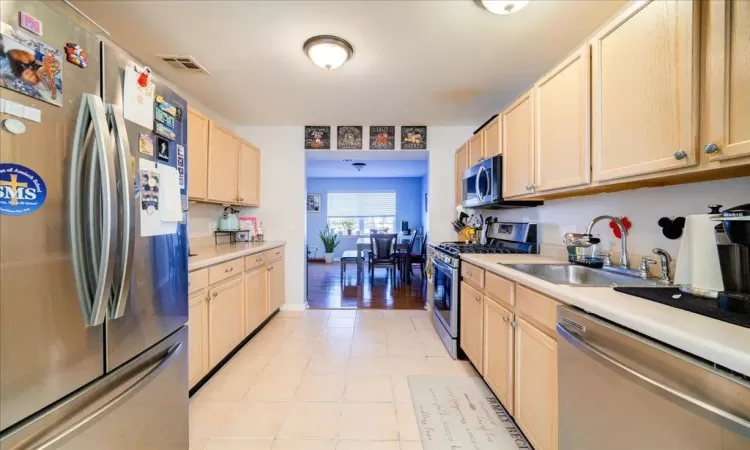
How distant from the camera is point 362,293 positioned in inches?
180

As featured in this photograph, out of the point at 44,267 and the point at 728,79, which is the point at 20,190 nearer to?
the point at 44,267

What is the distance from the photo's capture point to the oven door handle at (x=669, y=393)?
591 millimetres

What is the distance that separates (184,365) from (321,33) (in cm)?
203

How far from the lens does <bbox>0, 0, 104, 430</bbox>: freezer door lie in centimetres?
69

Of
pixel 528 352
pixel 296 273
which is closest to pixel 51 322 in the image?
pixel 528 352

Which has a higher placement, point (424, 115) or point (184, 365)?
point (424, 115)

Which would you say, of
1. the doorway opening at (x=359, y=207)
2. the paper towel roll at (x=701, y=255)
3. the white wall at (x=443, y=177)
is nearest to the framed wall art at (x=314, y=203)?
the doorway opening at (x=359, y=207)

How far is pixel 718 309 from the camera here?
854mm

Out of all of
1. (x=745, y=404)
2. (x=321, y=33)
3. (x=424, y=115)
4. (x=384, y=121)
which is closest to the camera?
(x=745, y=404)

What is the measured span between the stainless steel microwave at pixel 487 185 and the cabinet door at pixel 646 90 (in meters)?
0.96

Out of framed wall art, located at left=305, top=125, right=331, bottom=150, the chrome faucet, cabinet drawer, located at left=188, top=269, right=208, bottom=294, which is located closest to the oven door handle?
the chrome faucet

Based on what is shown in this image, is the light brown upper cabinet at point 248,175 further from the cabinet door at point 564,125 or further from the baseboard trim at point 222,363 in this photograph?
the cabinet door at point 564,125

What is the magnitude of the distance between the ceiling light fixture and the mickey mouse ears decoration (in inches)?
50.8

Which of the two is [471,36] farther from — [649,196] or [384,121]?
[384,121]
